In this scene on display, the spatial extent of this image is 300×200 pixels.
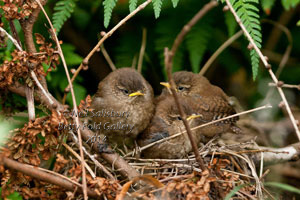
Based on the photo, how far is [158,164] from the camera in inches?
→ 139

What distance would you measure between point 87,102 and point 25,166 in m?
0.62

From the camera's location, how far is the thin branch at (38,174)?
259 centimetres

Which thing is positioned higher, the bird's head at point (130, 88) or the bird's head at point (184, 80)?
the bird's head at point (184, 80)

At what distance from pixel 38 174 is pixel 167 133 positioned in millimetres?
1495

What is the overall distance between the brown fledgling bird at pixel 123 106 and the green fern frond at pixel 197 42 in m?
0.74

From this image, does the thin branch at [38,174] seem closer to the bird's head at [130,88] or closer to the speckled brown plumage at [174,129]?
the speckled brown plumage at [174,129]

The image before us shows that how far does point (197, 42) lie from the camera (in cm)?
455

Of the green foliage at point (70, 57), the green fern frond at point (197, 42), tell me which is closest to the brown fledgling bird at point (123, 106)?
the green foliage at point (70, 57)

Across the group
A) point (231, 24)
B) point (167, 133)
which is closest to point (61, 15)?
point (167, 133)

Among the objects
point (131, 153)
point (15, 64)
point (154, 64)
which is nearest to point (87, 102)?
point (15, 64)

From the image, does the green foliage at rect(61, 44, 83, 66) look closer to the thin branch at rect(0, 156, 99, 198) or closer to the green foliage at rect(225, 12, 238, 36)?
the green foliage at rect(225, 12, 238, 36)

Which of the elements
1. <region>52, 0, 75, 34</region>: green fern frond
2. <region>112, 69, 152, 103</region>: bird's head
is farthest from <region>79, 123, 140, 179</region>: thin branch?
<region>52, 0, 75, 34</region>: green fern frond

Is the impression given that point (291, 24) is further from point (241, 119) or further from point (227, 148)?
point (227, 148)

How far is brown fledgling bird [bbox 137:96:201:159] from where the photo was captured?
373 cm
